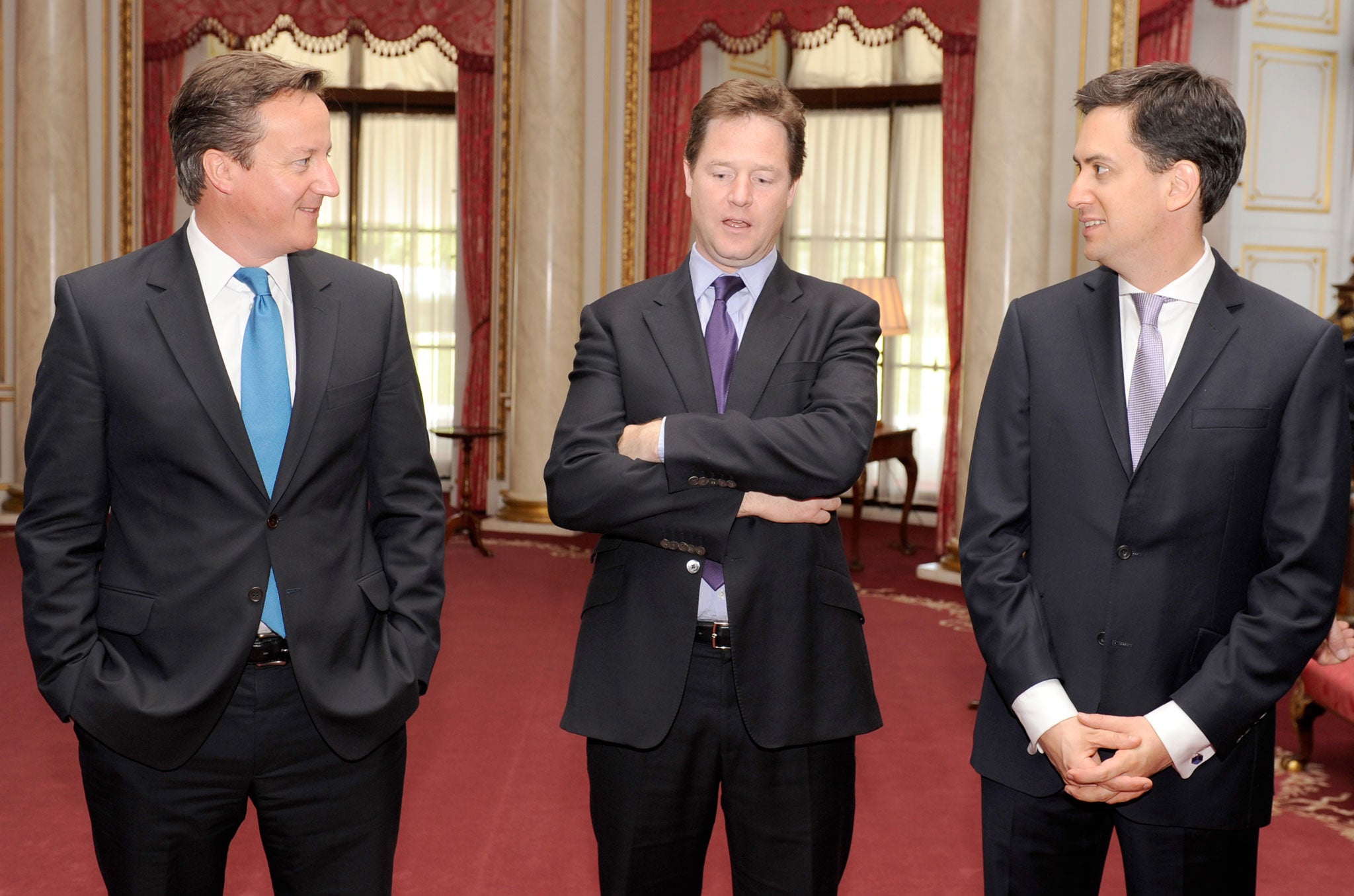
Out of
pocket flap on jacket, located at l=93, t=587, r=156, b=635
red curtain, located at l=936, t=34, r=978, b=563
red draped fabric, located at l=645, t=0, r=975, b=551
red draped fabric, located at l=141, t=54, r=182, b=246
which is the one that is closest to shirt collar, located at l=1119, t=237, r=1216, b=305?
pocket flap on jacket, located at l=93, t=587, r=156, b=635

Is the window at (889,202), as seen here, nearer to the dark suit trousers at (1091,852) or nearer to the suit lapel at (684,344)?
the suit lapel at (684,344)

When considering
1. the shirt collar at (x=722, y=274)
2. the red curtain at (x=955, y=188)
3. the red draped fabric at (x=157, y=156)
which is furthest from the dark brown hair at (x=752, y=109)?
the red draped fabric at (x=157, y=156)

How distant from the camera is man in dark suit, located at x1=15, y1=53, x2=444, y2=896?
1862 millimetres

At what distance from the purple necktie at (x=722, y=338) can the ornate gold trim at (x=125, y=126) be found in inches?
309

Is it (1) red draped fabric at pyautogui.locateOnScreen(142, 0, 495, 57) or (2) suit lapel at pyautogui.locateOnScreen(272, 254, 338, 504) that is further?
(1) red draped fabric at pyautogui.locateOnScreen(142, 0, 495, 57)

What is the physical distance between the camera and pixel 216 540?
1.90m

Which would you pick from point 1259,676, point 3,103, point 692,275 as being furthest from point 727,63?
point 1259,676

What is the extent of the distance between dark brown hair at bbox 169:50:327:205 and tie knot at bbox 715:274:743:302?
759 mm

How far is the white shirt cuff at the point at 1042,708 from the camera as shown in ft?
6.11

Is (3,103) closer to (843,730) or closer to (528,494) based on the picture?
(528,494)

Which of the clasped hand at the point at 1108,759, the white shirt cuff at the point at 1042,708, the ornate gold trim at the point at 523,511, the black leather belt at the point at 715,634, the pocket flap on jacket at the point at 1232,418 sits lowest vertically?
the ornate gold trim at the point at 523,511

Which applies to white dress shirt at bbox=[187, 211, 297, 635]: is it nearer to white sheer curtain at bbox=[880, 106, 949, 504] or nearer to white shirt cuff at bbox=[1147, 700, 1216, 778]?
white shirt cuff at bbox=[1147, 700, 1216, 778]

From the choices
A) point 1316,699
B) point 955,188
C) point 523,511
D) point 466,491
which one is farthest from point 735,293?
point 955,188

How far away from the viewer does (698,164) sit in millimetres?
2156
